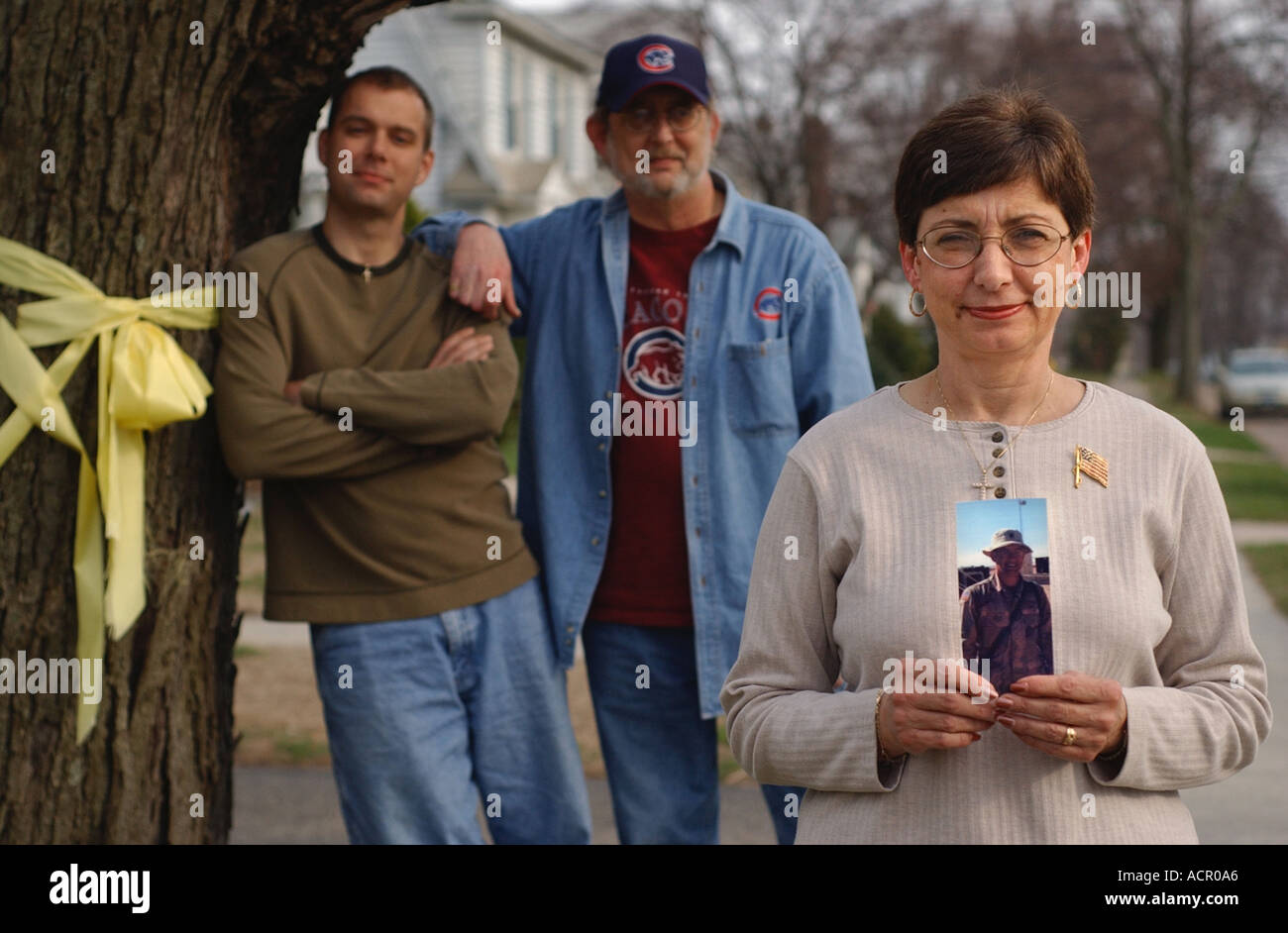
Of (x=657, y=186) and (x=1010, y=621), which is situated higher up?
(x=657, y=186)

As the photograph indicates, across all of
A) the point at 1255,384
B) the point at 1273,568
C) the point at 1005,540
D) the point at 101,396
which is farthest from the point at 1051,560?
the point at 1255,384

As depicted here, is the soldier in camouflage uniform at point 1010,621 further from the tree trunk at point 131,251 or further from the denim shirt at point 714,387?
the tree trunk at point 131,251

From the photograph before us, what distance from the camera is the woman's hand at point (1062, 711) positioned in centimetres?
A: 200

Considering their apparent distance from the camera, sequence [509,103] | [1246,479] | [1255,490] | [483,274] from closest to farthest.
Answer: [483,274] < [1255,490] < [1246,479] < [509,103]

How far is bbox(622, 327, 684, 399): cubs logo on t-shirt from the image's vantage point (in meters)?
3.65

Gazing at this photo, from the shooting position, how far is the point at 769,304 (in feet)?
12.0

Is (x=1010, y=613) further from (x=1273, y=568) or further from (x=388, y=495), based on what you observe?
(x=1273, y=568)

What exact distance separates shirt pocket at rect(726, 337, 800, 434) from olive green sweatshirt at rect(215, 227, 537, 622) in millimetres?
563

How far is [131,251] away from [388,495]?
83 centimetres

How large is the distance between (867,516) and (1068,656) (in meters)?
0.36

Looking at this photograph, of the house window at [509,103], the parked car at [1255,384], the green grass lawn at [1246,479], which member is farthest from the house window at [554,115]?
the parked car at [1255,384]

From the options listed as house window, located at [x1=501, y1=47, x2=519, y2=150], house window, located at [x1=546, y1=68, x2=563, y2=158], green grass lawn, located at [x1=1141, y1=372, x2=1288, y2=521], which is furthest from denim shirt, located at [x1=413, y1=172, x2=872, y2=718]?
house window, located at [x1=546, y1=68, x2=563, y2=158]

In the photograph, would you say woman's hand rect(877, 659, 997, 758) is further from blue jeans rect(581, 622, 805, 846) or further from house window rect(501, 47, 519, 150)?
house window rect(501, 47, 519, 150)
